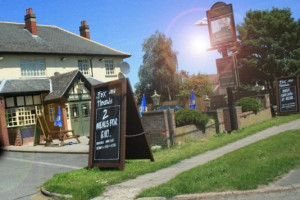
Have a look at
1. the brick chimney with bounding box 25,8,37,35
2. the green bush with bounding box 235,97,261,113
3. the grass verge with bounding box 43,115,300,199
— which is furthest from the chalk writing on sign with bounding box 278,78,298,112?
the brick chimney with bounding box 25,8,37,35

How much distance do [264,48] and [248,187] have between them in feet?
122

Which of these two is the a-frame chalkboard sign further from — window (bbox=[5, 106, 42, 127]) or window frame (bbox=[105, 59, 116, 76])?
window frame (bbox=[105, 59, 116, 76])

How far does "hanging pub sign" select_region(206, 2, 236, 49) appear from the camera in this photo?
15.2 metres

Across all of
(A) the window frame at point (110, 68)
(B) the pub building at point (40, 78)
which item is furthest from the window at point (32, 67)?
(A) the window frame at point (110, 68)

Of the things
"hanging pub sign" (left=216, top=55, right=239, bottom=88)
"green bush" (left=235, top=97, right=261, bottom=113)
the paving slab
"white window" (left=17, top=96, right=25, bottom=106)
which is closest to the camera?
the paving slab

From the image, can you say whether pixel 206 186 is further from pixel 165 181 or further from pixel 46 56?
pixel 46 56

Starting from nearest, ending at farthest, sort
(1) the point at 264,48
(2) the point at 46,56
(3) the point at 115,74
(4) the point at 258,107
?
(4) the point at 258,107, (2) the point at 46,56, (3) the point at 115,74, (1) the point at 264,48

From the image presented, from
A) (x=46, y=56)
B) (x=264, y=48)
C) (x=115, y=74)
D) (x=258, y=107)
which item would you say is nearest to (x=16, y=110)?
(x=46, y=56)

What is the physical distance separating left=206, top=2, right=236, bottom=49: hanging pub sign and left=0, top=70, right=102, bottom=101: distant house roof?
385 inches

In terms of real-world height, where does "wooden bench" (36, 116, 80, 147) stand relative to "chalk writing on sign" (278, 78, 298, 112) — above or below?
below

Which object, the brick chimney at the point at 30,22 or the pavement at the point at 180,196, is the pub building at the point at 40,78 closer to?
the brick chimney at the point at 30,22

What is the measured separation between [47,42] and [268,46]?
84.5ft

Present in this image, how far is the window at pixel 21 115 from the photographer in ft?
69.5

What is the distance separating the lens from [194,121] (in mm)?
13719
